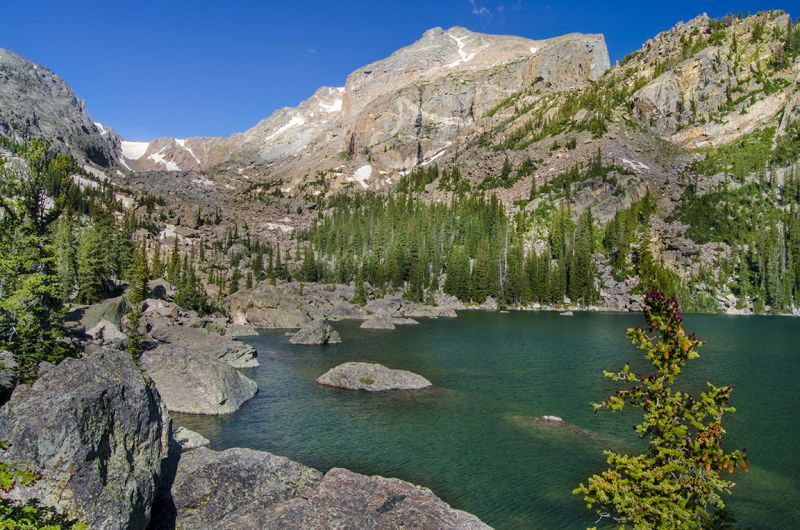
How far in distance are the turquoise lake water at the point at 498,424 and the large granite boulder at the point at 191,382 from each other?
1389 millimetres

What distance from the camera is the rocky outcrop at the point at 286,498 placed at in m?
17.2

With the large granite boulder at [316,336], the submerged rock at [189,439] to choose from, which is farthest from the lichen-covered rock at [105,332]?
the submerged rock at [189,439]

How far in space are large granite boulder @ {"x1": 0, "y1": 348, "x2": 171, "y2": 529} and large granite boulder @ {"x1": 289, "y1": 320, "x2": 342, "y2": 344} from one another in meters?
51.0

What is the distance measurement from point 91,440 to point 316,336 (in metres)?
54.6

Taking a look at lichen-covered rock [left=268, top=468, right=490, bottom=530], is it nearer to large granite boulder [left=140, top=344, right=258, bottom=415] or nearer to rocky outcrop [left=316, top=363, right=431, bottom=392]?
large granite boulder [left=140, top=344, right=258, bottom=415]

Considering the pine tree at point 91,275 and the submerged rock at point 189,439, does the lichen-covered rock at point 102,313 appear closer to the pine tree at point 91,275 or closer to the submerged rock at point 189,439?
the pine tree at point 91,275

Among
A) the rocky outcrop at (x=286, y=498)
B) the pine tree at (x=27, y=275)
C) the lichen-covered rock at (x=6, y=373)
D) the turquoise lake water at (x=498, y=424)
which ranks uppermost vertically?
the pine tree at (x=27, y=275)

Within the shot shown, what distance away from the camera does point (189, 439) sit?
28.7 m

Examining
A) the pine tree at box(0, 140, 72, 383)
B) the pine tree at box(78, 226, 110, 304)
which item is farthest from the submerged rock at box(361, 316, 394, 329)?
the pine tree at box(0, 140, 72, 383)

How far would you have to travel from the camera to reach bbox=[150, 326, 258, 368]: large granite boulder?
5397 cm

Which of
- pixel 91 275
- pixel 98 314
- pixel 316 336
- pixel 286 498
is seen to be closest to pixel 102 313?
pixel 98 314

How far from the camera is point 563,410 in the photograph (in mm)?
38250

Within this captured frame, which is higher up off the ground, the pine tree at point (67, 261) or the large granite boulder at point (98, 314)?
the pine tree at point (67, 261)

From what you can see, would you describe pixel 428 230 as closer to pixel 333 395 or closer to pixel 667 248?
pixel 667 248
